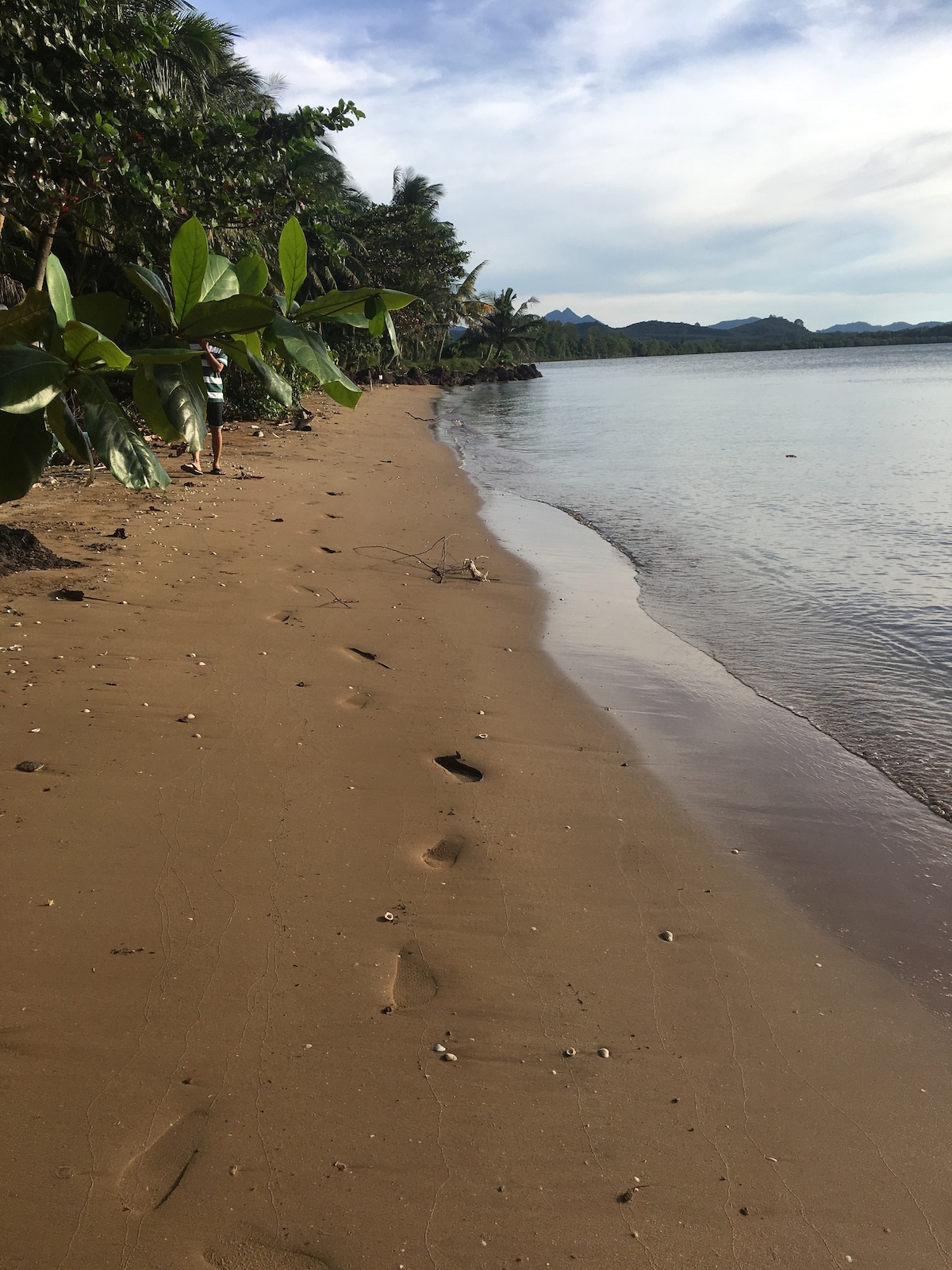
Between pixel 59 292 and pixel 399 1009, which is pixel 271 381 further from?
pixel 399 1009

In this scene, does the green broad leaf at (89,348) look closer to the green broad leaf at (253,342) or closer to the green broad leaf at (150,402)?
the green broad leaf at (150,402)

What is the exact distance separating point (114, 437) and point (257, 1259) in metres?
1.43

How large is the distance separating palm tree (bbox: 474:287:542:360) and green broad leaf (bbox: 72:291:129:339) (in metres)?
58.3

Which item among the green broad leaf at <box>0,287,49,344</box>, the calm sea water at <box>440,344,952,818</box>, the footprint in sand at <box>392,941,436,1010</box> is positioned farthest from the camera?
the calm sea water at <box>440,344,952,818</box>

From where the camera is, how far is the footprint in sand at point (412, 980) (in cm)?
211

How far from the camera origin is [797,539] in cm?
902

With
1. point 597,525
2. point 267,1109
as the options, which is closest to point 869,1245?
point 267,1109

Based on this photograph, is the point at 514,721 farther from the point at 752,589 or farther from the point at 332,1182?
the point at 752,589

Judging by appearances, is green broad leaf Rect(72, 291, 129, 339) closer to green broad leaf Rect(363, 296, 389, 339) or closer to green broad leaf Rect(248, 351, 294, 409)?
green broad leaf Rect(248, 351, 294, 409)

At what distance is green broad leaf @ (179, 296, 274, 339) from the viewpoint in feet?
2.81

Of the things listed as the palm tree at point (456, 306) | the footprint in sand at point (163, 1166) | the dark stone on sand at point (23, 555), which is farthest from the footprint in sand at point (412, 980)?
the palm tree at point (456, 306)

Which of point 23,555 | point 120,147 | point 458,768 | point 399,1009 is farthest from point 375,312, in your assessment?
point 23,555

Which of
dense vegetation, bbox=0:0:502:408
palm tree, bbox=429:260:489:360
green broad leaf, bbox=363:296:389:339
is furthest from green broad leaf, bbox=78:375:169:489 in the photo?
palm tree, bbox=429:260:489:360

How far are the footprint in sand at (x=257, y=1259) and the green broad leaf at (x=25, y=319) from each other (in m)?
1.52
